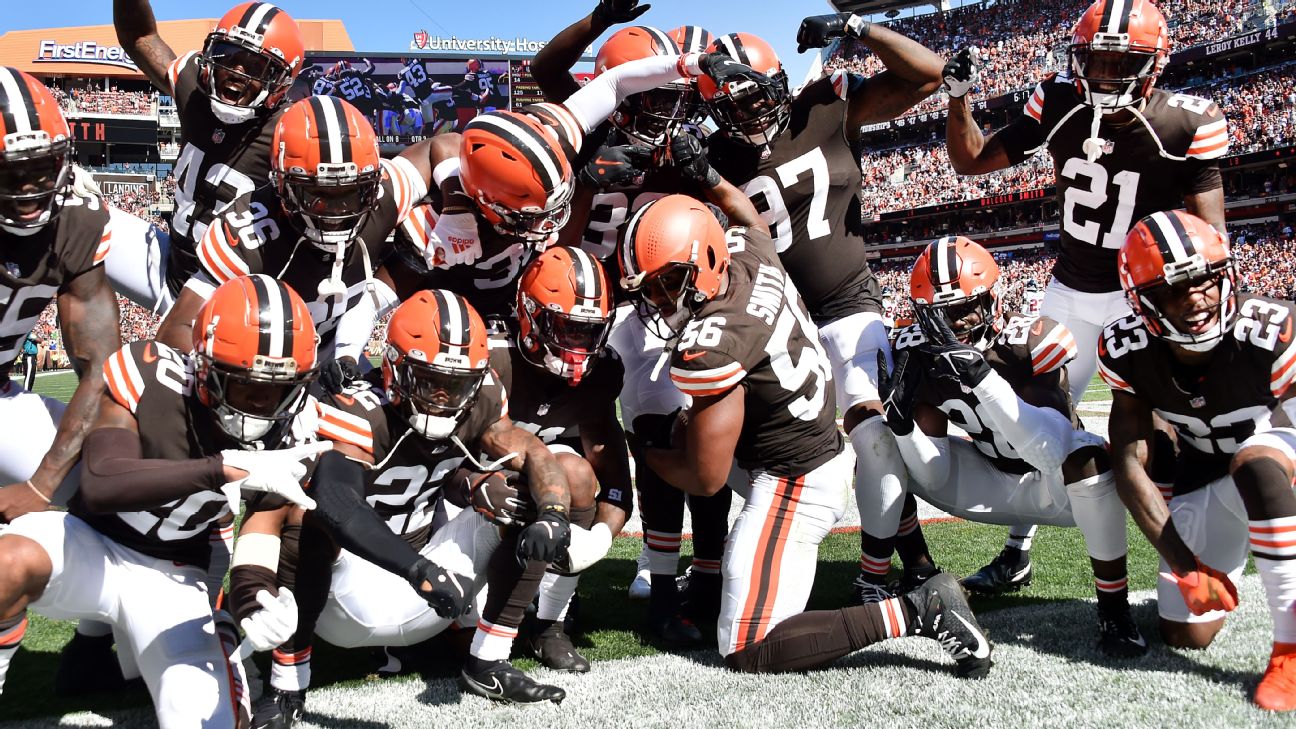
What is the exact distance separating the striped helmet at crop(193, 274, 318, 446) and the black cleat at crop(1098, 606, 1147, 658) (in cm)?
312

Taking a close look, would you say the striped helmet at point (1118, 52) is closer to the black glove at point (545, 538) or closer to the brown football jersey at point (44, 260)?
the black glove at point (545, 538)

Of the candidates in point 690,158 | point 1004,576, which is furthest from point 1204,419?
point 690,158

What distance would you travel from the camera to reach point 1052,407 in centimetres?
456

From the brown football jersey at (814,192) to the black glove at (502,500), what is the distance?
2.07 meters

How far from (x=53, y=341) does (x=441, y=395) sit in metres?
35.2

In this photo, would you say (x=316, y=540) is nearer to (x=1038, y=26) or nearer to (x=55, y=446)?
(x=55, y=446)

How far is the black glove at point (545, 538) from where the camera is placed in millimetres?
3225

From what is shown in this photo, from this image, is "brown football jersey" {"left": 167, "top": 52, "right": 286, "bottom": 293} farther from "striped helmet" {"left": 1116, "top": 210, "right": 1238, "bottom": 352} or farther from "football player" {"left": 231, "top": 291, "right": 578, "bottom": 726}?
"striped helmet" {"left": 1116, "top": 210, "right": 1238, "bottom": 352}

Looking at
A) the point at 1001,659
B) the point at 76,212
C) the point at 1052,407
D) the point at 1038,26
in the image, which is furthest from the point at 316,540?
the point at 1038,26

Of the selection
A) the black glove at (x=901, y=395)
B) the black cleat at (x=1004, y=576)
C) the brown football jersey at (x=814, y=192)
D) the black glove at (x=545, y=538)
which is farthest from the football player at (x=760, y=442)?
→ the black cleat at (x=1004, y=576)

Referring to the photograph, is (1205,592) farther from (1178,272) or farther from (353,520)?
(353,520)

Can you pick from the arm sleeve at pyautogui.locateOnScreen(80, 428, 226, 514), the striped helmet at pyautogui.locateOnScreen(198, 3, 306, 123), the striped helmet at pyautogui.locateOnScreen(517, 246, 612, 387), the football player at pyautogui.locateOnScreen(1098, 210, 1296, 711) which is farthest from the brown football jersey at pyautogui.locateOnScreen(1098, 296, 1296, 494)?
the striped helmet at pyautogui.locateOnScreen(198, 3, 306, 123)

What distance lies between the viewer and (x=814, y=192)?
4910 millimetres

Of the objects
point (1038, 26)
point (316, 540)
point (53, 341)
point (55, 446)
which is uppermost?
point (1038, 26)
